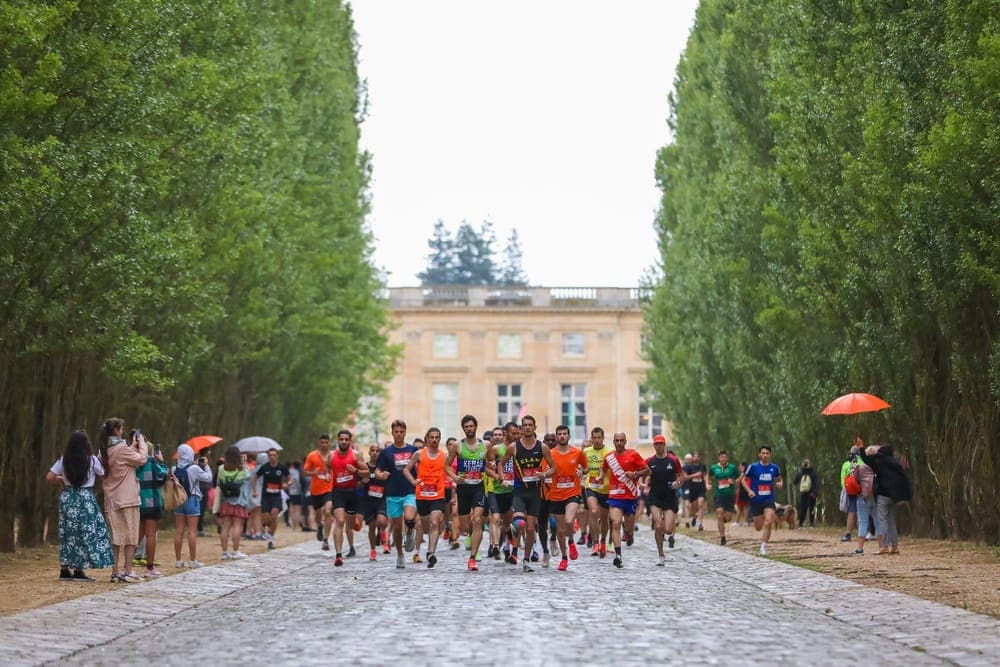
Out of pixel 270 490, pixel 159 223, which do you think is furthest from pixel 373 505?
pixel 159 223

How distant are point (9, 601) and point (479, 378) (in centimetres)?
8122

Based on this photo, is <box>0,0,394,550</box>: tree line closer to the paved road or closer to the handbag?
the handbag

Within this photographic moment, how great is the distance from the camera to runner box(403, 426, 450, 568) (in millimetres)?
23172

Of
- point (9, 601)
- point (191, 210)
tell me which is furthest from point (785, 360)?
point (9, 601)

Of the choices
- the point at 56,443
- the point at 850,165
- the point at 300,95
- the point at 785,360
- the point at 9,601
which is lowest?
the point at 9,601

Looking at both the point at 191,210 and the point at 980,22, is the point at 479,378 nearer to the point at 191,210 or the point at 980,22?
the point at 191,210

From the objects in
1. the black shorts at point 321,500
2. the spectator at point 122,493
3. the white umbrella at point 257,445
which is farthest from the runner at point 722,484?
the spectator at point 122,493

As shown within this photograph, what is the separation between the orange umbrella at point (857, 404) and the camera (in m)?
27.7

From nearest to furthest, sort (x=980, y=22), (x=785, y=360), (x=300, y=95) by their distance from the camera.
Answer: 1. (x=980, y=22)
2. (x=785, y=360)
3. (x=300, y=95)

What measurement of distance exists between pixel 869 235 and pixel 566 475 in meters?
8.80

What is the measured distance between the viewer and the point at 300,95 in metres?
45.5

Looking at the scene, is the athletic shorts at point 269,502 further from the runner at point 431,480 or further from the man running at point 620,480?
the man running at point 620,480

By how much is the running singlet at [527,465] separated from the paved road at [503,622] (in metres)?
1.38

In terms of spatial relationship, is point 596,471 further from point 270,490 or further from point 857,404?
point 270,490
